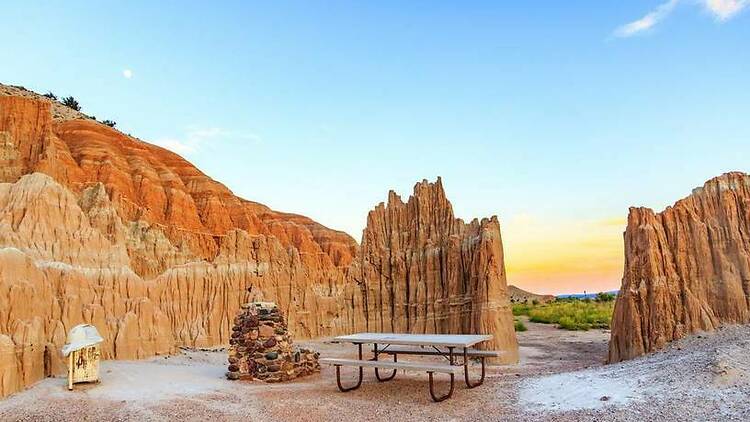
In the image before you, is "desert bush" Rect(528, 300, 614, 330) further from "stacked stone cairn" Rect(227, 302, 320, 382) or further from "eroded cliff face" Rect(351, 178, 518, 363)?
"stacked stone cairn" Rect(227, 302, 320, 382)

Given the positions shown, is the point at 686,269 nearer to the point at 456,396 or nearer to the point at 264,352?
the point at 456,396

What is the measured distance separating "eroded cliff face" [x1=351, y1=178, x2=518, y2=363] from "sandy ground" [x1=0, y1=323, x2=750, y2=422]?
495 centimetres

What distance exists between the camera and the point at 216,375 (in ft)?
62.0

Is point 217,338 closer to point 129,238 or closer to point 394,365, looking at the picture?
point 129,238

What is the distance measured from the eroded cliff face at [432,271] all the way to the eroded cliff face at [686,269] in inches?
224

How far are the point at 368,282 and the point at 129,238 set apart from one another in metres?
16.2

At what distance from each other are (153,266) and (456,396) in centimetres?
2678

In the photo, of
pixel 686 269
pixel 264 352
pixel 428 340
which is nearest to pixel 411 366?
pixel 428 340

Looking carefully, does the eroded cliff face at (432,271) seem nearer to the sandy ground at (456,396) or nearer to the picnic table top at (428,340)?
the sandy ground at (456,396)

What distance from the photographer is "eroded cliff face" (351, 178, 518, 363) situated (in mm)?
22641

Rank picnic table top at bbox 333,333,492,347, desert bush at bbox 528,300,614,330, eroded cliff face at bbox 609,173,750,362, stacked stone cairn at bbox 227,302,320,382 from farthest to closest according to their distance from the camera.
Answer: desert bush at bbox 528,300,614,330 → stacked stone cairn at bbox 227,302,320,382 → eroded cliff face at bbox 609,173,750,362 → picnic table top at bbox 333,333,492,347

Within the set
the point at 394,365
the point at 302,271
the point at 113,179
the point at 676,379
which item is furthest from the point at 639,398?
the point at 113,179

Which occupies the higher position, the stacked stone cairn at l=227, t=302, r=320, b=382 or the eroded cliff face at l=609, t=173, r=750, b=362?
the eroded cliff face at l=609, t=173, r=750, b=362

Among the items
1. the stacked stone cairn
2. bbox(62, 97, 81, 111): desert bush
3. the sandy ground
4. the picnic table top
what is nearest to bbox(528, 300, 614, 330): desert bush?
the sandy ground
